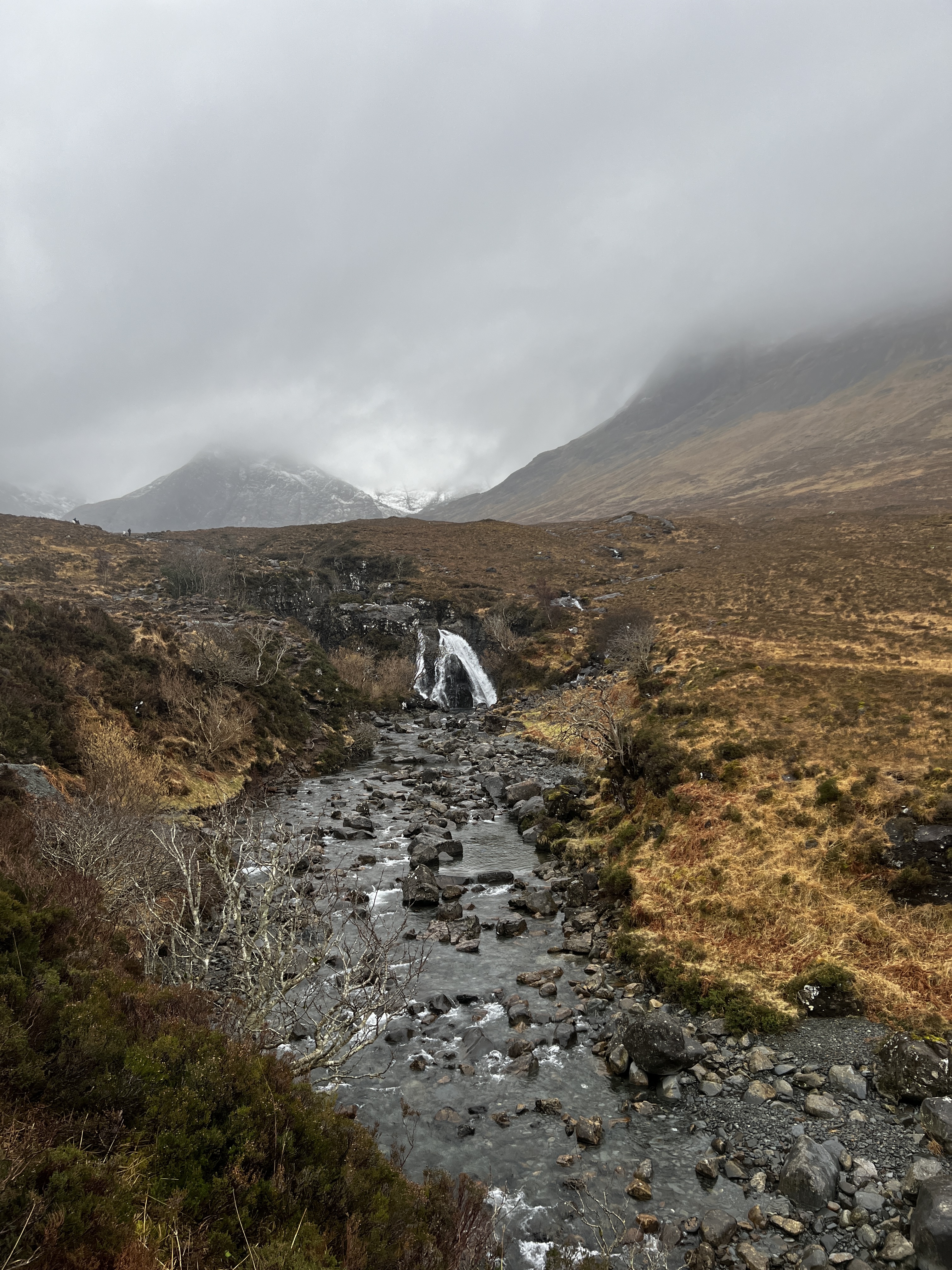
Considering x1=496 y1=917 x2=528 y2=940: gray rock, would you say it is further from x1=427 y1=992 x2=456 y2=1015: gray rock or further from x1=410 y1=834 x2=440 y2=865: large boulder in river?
x1=410 y1=834 x2=440 y2=865: large boulder in river

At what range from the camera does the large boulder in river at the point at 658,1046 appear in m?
11.8

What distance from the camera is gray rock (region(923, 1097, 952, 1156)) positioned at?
30.7ft

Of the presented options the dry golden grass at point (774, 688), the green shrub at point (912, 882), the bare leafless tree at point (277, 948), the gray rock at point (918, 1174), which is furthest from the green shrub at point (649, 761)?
the gray rock at point (918, 1174)

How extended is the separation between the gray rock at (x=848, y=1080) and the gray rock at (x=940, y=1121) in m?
0.96

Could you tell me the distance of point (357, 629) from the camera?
65.6 metres

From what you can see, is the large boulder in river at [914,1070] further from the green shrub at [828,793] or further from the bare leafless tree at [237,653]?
the bare leafless tree at [237,653]

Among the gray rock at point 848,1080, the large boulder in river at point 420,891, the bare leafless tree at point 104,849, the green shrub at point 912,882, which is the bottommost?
the gray rock at point 848,1080

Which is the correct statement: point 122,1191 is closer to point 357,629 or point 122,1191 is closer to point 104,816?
point 104,816

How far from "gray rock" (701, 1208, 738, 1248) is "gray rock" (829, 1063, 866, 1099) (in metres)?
3.54

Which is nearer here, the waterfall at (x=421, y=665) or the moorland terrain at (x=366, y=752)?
the moorland terrain at (x=366, y=752)

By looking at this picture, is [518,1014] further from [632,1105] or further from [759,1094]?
[759,1094]

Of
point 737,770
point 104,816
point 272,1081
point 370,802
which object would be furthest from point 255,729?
point 272,1081

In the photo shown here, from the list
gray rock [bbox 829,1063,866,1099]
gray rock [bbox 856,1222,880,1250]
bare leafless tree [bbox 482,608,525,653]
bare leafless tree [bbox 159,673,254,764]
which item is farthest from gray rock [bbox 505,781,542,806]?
bare leafless tree [bbox 482,608,525,653]

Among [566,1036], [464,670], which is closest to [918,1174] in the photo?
[566,1036]
